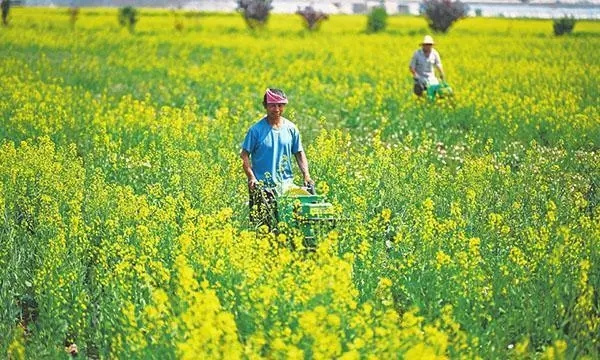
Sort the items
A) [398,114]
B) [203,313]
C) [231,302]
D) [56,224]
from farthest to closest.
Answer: [398,114] < [56,224] < [231,302] < [203,313]

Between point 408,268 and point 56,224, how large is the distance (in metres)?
2.74

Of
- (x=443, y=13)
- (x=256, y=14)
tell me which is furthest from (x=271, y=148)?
(x=256, y=14)

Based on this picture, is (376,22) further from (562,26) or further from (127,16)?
(127,16)

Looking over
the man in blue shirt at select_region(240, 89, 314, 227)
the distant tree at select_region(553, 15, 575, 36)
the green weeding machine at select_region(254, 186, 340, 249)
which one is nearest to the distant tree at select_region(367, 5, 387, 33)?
the distant tree at select_region(553, 15, 575, 36)

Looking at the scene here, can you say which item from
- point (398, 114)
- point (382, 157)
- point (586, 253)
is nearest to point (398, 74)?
point (398, 114)

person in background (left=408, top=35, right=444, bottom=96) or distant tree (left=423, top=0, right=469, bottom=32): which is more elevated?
person in background (left=408, top=35, right=444, bottom=96)

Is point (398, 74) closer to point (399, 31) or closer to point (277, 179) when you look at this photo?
point (277, 179)

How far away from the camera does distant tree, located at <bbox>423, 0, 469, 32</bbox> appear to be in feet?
141

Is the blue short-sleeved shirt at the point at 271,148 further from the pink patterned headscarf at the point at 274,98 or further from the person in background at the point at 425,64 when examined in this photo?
the person in background at the point at 425,64

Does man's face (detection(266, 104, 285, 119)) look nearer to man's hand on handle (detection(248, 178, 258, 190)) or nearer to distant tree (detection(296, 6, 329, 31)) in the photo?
man's hand on handle (detection(248, 178, 258, 190))

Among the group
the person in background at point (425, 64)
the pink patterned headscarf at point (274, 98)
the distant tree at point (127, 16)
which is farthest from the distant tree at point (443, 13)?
the pink patterned headscarf at point (274, 98)

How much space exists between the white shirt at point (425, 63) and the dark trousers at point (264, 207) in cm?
821

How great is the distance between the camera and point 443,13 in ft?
141

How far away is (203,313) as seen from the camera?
579cm
